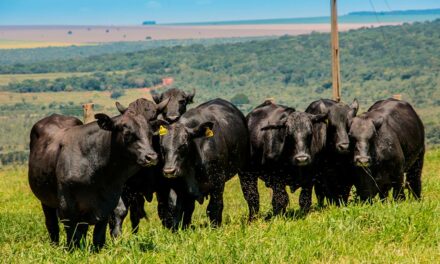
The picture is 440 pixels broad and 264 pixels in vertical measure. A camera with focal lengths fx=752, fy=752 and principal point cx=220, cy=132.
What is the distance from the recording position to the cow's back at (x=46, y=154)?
9953 mm

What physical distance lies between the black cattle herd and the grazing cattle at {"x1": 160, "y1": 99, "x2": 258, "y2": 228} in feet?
0.06

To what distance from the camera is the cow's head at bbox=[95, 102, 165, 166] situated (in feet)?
29.5

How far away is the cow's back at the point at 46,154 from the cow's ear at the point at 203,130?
1.69m

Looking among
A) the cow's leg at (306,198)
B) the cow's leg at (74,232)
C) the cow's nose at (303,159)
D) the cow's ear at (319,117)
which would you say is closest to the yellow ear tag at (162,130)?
the cow's leg at (74,232)

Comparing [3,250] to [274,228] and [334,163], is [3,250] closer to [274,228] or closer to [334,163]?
[274,228]

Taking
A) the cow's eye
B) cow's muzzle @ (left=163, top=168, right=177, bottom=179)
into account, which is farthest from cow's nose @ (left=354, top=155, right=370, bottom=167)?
the cow's eye

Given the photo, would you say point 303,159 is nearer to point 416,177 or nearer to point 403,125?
point 403,125

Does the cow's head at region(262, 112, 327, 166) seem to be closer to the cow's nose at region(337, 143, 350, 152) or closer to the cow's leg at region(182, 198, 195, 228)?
the cow's nose at region(337, 143, 350, 152)

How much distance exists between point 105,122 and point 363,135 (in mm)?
4486

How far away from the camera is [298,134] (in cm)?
1209

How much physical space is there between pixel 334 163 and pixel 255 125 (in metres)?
2.03

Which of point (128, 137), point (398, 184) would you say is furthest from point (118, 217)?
point (398, 184)

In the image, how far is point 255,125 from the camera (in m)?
14.0

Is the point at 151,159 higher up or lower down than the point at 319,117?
higher up
